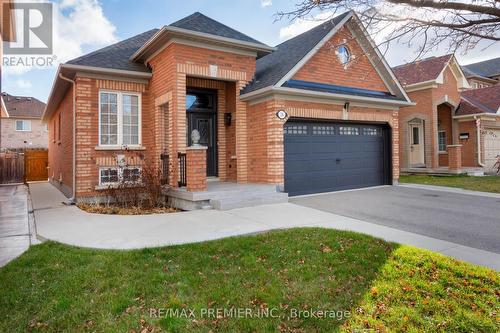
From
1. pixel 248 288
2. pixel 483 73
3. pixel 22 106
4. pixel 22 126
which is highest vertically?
pixel 483 73

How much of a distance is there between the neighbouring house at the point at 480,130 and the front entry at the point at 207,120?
15.8m

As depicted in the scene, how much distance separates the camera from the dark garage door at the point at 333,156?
33.0 feet

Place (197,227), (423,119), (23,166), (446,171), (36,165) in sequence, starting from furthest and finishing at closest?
(36,165) < (23,166) < (423,119) < (446,171) < (197,227)

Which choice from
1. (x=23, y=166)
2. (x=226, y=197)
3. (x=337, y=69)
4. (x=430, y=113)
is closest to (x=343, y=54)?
(x=337, y=69)

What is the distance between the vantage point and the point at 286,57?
35.4 feet

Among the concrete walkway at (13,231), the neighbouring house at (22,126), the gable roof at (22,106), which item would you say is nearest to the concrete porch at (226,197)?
the concrete walkway at (13,231)

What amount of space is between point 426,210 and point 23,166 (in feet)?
68.7

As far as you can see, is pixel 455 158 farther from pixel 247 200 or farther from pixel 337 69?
pixel 247 200

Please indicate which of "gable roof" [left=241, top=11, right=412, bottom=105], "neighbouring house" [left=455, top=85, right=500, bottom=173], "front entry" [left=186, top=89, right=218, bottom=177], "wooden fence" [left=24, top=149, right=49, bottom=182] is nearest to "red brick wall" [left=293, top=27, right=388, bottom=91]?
"gable roof" [left=241, top=11, right=412, bottom=105]

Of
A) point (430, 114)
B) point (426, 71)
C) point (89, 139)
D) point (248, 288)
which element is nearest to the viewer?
point (248, 288)

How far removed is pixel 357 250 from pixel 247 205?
3920 millimetres

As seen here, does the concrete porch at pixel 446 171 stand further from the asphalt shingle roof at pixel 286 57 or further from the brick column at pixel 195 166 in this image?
the brick column at pixel 195 166

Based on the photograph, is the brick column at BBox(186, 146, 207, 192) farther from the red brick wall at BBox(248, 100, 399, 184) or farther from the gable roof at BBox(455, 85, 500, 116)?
the gable roof at BBox(455, 85, 500, 116)

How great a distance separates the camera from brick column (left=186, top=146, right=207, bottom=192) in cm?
809
